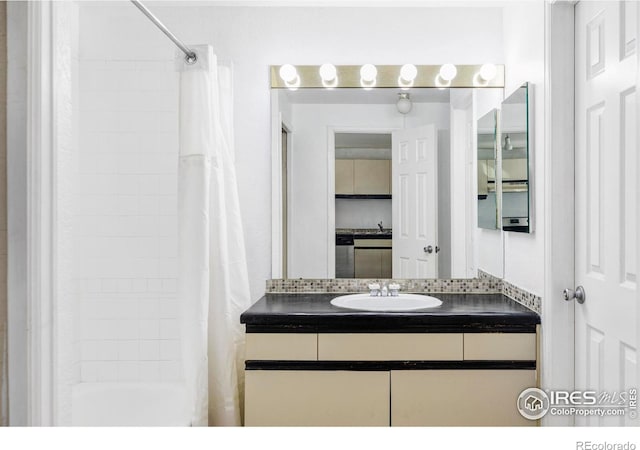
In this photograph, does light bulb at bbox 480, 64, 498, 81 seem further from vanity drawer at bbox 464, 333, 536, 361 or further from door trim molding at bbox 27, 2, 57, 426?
door trim molding at bbox 27, 2, 57, 426

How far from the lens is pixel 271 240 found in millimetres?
2664

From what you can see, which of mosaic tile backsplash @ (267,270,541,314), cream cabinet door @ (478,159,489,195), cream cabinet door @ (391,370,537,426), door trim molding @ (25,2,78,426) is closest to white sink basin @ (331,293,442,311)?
mosaic tile backsplash @ (267,270,541,314)

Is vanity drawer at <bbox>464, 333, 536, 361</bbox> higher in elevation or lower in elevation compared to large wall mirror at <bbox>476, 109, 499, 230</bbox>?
lower

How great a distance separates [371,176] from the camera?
8.72 feet

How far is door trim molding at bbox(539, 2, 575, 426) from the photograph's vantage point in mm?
1981

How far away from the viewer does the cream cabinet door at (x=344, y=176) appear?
267 centimetres

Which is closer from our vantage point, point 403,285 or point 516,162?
point 516,162

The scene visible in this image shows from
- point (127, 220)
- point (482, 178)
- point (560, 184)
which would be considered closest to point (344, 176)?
point (482, 178)

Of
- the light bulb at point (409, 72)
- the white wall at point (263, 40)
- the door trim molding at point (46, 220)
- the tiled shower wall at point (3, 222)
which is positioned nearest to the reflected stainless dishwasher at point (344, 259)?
the white wall at point (263, 40)

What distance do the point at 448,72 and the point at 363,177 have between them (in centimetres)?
72

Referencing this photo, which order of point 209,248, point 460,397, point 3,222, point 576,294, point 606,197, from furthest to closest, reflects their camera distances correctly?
point 209,248
point 460,397
point 576,294
point 606,197
point 3,222

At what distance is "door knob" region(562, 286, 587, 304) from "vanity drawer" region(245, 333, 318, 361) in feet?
3.37

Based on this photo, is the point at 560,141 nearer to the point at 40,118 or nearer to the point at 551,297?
the point at 551,297

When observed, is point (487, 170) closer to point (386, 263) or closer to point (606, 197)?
point (386, 263)
